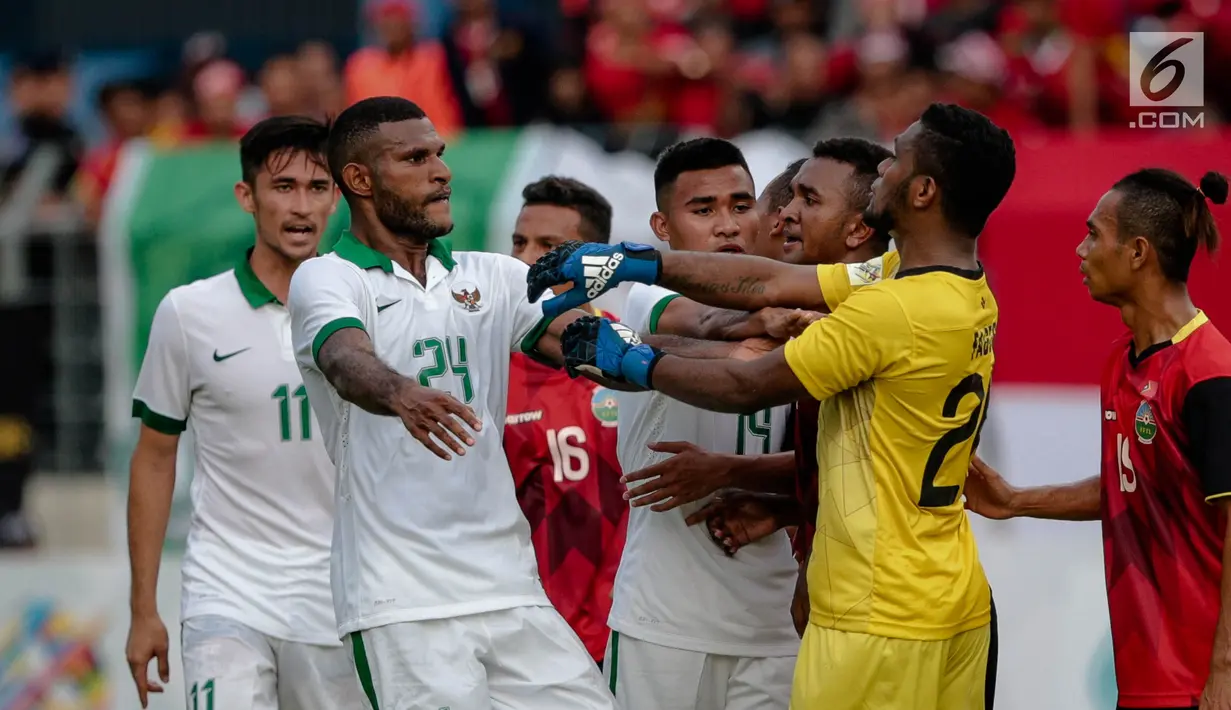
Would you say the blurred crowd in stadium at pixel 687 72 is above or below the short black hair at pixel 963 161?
above

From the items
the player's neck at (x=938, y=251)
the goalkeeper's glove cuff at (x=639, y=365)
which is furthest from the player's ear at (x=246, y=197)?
the player's neck at (x=938, y=251)

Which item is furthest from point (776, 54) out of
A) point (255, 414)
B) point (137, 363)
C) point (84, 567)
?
point (255, 414)

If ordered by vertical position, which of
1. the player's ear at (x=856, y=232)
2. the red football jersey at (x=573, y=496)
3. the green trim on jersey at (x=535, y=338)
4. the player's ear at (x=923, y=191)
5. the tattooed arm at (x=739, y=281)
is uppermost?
the player's ear at (x=923, y=191)

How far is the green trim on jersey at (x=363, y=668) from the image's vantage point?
489 cm

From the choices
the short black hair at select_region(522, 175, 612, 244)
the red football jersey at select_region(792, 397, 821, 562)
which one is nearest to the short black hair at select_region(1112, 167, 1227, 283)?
the red football jersey at select_region(792, 397, 821, 562)

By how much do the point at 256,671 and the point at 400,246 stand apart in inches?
69.7

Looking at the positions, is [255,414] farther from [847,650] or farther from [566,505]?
[847,650]

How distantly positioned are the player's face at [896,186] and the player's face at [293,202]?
2593mm

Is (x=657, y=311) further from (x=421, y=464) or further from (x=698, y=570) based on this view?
(x=421, y=464)

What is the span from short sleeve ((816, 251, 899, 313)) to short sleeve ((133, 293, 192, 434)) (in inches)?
106

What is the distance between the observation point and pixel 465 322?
514cm

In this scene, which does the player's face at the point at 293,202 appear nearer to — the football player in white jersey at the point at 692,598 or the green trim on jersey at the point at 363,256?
the green trim on jersey at the point at 363,256

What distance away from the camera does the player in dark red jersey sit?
4887 millimetres

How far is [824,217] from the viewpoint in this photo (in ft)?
17.8
